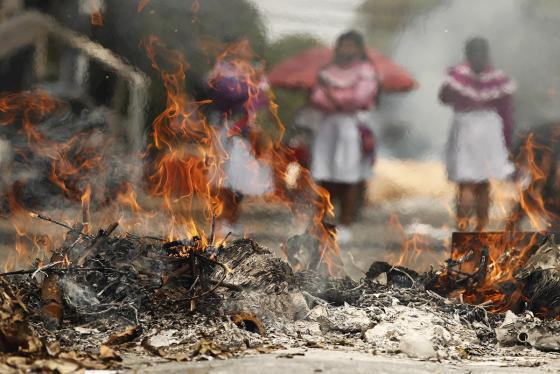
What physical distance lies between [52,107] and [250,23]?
9.63ft

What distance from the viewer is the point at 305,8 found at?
9.04 m

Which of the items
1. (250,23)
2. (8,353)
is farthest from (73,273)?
(250,23)

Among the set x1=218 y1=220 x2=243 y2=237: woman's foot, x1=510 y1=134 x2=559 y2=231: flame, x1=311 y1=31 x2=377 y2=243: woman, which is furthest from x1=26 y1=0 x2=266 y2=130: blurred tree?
x1=510 y1=134 x2=559 y2=231: flame

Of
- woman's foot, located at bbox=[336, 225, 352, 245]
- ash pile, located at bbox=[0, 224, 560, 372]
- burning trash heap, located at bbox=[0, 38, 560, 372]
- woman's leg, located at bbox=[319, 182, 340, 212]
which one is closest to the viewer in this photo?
burning trash heap, located at bbox=[0, 38, 560, 372]

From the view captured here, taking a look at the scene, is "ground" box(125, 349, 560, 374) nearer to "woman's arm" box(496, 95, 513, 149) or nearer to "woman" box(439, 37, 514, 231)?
"woman" box(439, 37, 514, 231)

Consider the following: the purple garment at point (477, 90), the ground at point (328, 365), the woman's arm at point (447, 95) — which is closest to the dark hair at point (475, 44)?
the purple garment at point (477, 90)

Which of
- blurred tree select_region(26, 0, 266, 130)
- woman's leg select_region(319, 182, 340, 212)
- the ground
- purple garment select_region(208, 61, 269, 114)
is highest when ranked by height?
blurred tree select_region(26, 0, 266, 130)

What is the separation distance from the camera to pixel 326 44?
29.6ft

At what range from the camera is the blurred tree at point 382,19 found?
29.9 ft

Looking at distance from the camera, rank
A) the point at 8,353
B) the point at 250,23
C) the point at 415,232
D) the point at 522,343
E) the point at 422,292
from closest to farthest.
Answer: the point at 8,353, the point at 522,343, the point at 422,292, the point at 250,23, the point at 415,232

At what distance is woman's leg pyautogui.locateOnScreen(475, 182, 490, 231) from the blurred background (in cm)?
14

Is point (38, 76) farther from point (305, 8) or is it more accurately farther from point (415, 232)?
point (415, 232)

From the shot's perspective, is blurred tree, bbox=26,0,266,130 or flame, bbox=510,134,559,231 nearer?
blurred tree, bbox=26,0,266,130

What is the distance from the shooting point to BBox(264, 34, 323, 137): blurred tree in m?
8.99
